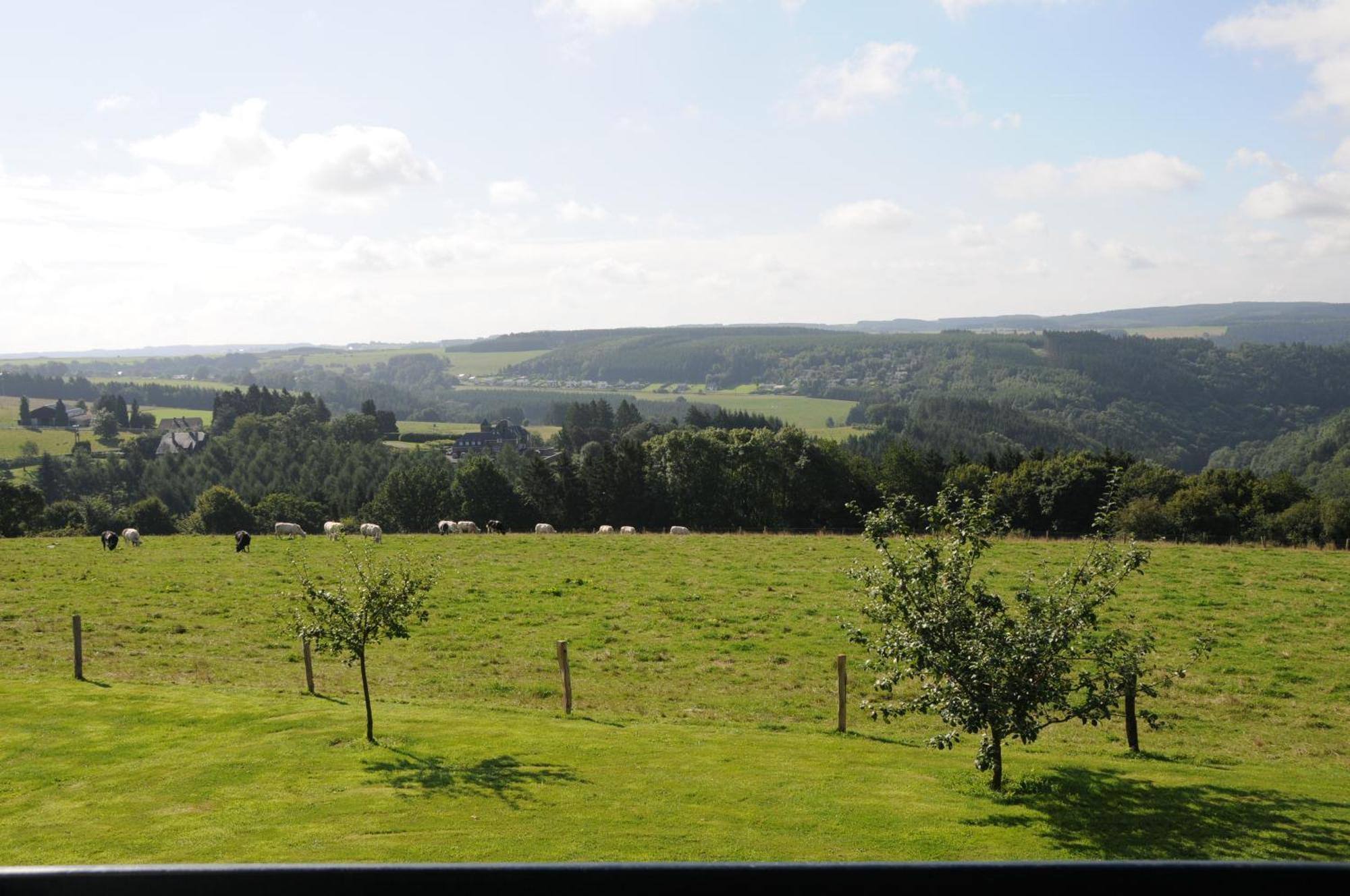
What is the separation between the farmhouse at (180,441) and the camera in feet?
538

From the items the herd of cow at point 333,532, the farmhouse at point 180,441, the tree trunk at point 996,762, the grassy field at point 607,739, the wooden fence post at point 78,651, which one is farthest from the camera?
the farmhouse at point 180,441

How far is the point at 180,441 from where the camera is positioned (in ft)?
565

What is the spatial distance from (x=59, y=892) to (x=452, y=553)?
52088 mm

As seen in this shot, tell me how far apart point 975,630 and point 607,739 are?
9576 millimetres

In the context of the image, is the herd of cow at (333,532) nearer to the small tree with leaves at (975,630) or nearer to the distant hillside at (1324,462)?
the small tree with leaves at (975,630)

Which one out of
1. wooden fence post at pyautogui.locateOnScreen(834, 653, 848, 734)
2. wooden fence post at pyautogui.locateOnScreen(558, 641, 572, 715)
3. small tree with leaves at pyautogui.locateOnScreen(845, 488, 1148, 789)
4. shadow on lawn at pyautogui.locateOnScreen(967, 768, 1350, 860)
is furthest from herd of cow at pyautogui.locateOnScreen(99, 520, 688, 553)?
shadow on lawn at pyautogui.locateOnScreen(967, 768, 1350, 860)

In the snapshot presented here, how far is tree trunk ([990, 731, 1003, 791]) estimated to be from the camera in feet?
57.9

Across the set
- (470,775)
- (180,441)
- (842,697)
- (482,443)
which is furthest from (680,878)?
(180,441)

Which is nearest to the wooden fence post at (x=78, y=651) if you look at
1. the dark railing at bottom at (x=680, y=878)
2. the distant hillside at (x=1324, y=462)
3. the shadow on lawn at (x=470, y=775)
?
the shadow on lawn at (x=470, y=775)

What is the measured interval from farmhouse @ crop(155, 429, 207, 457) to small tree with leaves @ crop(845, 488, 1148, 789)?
533 feet

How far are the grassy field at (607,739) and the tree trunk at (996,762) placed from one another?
1.38 feet

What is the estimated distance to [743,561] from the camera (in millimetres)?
49875

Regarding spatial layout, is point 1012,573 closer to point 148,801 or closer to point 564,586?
point 564,586

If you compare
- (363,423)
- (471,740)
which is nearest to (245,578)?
(471,740)
